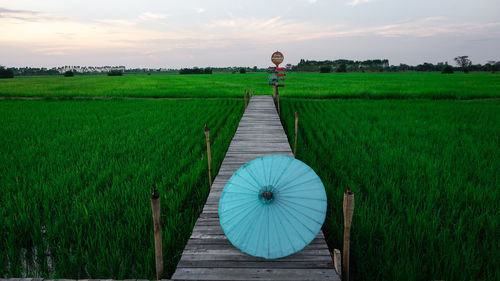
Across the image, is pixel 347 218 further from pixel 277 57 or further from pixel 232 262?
pixel 277 57

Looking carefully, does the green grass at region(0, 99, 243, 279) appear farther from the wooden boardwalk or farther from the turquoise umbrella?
the turquoise umbrella

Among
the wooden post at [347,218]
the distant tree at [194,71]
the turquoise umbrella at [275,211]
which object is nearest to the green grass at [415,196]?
the wooden post at [347,218]

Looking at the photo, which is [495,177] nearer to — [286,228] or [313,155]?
[313,155]

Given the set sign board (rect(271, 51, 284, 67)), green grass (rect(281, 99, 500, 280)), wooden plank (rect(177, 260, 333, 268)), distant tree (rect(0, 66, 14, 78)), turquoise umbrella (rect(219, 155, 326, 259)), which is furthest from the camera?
distant tree (rect(0, 66, 14, 78))

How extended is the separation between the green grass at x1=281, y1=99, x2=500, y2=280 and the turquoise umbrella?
0.84m

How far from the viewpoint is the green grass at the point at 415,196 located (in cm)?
253

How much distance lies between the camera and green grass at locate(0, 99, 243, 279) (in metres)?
2.63

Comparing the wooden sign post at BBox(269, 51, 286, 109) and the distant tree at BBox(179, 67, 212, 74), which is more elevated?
the distant tree at BBox(179, 67, 212, 74)

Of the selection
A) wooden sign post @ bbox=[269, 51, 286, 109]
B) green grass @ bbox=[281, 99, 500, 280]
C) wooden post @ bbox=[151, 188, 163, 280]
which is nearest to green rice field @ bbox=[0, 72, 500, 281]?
green grass @ bbox=[281, 99, 500, 280]

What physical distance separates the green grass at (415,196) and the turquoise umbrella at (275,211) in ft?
2.76

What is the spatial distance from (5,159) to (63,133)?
266 cm

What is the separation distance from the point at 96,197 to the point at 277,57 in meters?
11.7

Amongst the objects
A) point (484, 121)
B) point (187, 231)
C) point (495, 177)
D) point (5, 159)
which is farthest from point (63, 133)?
point (484, 121)

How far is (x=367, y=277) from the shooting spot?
2387 mm
